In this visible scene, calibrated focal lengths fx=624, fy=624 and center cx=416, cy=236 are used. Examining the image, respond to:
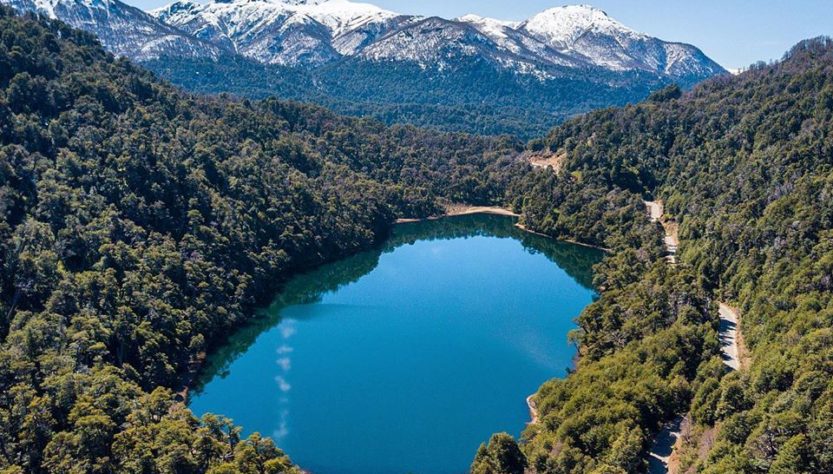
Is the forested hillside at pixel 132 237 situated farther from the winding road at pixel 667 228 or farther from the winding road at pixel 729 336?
the winding road at pixel 667 228

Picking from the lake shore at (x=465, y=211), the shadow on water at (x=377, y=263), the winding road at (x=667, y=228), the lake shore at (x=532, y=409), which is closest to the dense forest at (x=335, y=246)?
the winding road at (x=667, y=228)

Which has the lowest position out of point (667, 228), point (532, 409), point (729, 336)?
point (532, 409)

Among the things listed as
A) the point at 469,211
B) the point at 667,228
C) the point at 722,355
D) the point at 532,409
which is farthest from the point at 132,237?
the point at 469,211

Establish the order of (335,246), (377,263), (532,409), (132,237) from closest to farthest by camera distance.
→ (532,409)
(132,237)
(335,246)
(377,263)

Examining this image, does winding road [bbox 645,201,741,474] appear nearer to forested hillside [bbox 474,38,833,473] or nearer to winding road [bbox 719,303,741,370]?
winding road [bbox 719,303,741,370]

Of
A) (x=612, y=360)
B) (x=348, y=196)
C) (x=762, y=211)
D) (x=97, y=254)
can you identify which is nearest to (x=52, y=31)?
(x=348, y=196)

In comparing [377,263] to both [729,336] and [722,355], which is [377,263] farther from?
[722,355]

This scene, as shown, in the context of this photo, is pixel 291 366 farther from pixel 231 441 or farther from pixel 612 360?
pixel 612 360
